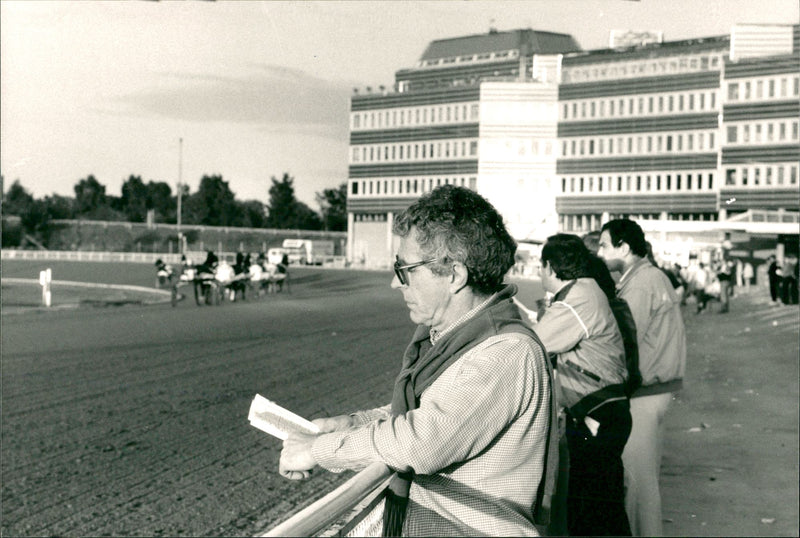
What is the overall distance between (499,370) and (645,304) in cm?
307

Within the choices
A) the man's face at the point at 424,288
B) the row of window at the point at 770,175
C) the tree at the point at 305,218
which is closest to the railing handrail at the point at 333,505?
the man's face at the point at 424,288

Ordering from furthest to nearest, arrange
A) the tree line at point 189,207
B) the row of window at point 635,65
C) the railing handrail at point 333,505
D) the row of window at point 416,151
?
the tree line at point 189,207 < the row of window at point 635,65 < the row of window at point 416,151 < the railing handrail at point 333,505

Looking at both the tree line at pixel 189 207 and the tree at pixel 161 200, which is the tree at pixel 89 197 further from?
the tree at pixel 161 200

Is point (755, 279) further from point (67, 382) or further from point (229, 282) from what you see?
point (67, 382)

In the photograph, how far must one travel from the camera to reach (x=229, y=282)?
29.6 m

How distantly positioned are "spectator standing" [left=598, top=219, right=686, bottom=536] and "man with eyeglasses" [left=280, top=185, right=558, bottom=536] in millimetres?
→ 2478

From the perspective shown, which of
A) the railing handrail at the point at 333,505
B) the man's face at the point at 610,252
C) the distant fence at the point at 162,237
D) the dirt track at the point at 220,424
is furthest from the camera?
the distant fence at the point at 162,237

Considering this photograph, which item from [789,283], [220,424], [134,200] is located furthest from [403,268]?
[134,200]

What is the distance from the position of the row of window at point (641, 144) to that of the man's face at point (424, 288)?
12033 millimetres

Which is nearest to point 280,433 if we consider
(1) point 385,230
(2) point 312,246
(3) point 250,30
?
(3) point 250,30

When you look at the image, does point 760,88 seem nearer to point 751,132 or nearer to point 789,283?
point 751,132

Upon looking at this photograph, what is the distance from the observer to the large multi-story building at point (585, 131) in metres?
12.2

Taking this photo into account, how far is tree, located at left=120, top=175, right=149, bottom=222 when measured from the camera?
8875 cm

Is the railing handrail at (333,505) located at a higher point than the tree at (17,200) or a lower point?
lower
